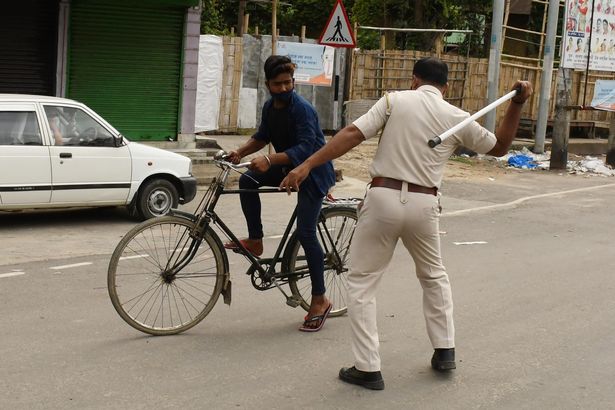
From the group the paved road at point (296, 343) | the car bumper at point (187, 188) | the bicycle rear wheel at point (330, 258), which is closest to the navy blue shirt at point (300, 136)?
the bicycle rear wheel at point (330, 258)

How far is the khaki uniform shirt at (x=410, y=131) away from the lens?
5062 mm

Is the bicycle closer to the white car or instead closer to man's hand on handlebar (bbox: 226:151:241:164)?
man's hand on handlebar (bbox: 226:151:241:164)

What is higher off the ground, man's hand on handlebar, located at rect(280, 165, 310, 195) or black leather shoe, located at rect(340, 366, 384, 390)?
man's hand on handlebar, located at rect(280, 165, 310, 195)

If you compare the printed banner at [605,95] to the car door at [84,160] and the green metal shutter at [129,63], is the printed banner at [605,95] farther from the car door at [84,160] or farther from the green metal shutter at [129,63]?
the car door at [84,160]

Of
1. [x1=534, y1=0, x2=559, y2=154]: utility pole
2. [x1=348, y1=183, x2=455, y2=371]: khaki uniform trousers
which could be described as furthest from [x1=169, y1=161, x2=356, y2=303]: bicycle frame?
[x1=534, y1=0, x2=559, y2=154]: utility pole

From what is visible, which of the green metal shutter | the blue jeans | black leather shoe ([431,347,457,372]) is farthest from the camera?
the green metal shutter

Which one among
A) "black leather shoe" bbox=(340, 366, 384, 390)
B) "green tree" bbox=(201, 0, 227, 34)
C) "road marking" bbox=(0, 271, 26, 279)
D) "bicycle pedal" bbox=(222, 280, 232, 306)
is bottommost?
"road marking" bbox=(0, 271, 26, 279)

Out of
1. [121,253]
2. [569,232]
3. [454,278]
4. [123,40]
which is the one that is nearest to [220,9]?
[123,40]

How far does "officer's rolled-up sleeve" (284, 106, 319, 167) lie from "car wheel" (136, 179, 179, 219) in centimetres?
480

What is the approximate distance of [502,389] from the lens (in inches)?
208

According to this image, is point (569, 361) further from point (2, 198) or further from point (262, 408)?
point (2, 198)

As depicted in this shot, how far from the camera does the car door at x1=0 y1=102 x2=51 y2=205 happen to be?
31.8ft

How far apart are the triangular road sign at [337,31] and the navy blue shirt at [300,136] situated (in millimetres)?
8055

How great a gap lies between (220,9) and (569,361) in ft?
91.3
